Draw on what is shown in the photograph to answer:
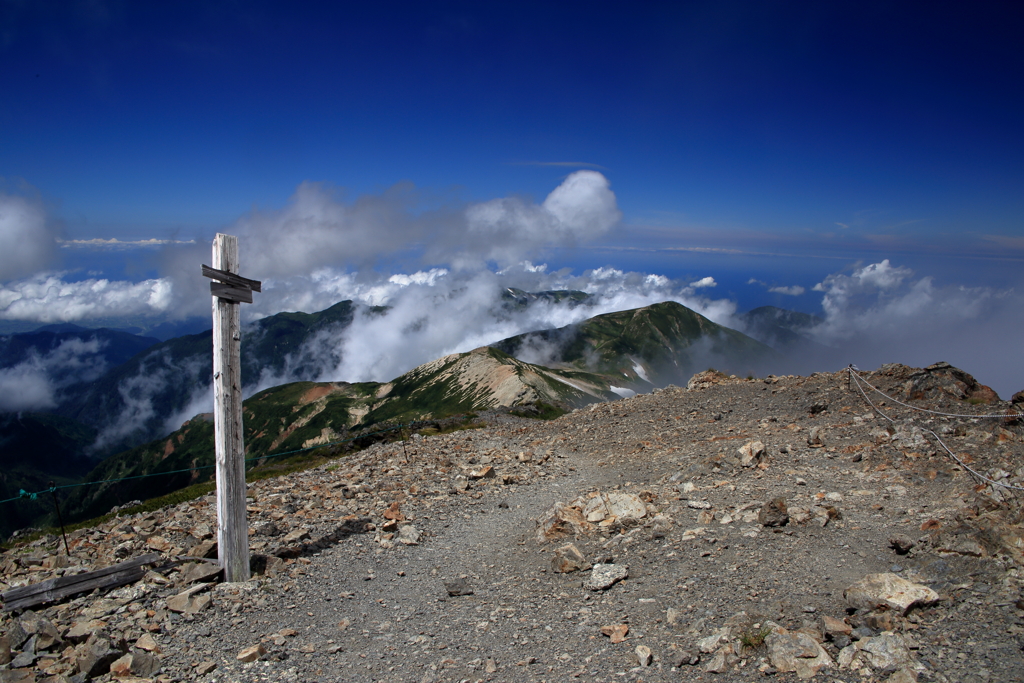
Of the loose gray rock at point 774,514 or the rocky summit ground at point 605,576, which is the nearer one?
the rocky summit ground at point 605,576

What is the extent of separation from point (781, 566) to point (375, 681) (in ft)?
20.8

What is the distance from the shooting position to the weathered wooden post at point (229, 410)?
31.6 ft

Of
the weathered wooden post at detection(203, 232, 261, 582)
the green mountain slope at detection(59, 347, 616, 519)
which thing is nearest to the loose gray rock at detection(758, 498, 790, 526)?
the weathered wooden post at detection(203, 232, 261, 582)

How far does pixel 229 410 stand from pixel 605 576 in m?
7.40

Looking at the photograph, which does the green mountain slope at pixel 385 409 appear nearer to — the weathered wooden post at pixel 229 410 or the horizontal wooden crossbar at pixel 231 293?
the weathered wooden post at pixel 229 410

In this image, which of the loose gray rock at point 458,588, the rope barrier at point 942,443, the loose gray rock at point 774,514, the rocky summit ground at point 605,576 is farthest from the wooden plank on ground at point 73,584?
the rope barrier at point 942,443

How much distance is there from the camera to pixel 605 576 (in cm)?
923

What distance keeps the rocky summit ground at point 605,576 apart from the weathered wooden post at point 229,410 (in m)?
0.56

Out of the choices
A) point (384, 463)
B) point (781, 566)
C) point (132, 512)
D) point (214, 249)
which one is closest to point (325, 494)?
point (384, 463)

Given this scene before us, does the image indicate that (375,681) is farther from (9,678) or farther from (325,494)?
(325,494)

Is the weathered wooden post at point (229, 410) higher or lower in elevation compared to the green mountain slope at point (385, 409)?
higher

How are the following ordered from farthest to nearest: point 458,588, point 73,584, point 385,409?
point 385,409 → point 458,588 → point 73,584

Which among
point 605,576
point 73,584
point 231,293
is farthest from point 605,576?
point 73,584

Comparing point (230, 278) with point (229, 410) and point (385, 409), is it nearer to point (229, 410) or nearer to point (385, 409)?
point (229, 410)
